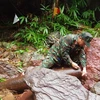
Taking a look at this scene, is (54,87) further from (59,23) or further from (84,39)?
(59,23)

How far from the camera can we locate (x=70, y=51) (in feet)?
17.3

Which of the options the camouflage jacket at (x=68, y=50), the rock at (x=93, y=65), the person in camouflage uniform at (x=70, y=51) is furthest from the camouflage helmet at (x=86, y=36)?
the rock at (x=93, y=65)

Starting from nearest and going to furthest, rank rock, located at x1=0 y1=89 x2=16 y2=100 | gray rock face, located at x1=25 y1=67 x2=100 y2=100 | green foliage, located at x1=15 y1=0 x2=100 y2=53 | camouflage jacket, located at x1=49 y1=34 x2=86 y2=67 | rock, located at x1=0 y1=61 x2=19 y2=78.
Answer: gray rock face, located at x1=25 y1=67 x2=100 y2=100
rock, located at x1=0 y1=89 x2=16 y2=100
camouflage jacket, located at x1=49 y1=34 x2=86 y2=67
rock, located at x1=0 y1=61 x2=19 y2=78
green foliage, located at x1=15 y1=0 x2=100 y2=53

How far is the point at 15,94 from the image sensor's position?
5027mm

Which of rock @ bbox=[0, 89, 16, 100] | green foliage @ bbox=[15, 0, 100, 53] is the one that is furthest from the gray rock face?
green foliage @ bbox=[15, 0, 100, 53]

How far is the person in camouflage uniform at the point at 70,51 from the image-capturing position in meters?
4.99

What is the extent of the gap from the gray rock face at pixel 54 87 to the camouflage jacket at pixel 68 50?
1.06 m

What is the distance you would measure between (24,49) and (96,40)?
203 cm

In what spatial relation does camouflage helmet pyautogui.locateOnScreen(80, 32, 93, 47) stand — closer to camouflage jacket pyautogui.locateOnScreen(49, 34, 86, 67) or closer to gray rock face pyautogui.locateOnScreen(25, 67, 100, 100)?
camouflage jacket pyautogui.locateOnScreen(49, 34, 86, 67)

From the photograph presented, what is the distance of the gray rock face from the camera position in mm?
3910

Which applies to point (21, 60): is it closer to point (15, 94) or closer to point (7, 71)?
point (7, 71)

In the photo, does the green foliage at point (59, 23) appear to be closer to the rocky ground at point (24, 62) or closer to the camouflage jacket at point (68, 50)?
the rocky ground at point (24, 62)

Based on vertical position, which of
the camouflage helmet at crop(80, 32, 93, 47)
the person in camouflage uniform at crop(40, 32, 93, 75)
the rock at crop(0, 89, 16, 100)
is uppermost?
the camouflage helmet at crop(80, 32, 93, 47)

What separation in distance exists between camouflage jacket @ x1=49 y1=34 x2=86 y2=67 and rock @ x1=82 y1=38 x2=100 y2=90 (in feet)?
0.95
